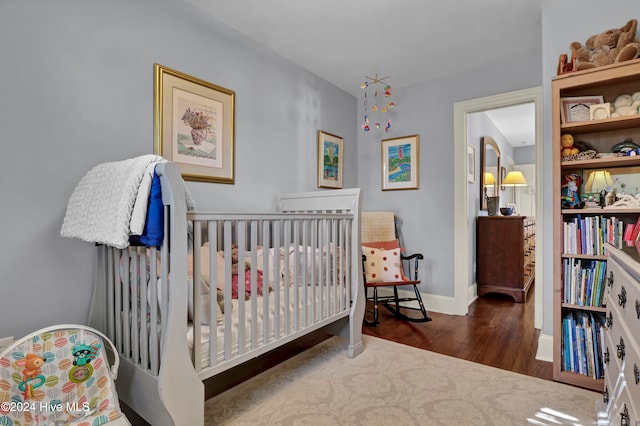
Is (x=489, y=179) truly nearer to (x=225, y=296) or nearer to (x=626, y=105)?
(x=626, y=105)

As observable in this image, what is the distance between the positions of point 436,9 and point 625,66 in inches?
43.4

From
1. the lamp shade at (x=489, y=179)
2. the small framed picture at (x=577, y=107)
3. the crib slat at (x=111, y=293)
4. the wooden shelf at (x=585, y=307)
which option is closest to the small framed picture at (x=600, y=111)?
the small framed picture at (x=577, y=107)

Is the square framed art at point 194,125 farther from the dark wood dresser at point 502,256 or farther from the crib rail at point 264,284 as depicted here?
the dark wood dresser at point 502,256

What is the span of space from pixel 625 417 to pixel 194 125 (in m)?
2.39

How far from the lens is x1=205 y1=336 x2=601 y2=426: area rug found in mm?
1579

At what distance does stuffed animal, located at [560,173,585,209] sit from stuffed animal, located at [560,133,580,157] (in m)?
0.15

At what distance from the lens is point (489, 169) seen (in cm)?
507

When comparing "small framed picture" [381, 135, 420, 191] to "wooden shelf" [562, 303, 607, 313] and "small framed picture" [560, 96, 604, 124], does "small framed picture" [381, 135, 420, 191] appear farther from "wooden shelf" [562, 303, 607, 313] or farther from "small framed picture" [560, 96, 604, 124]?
"wooden shelf" [562, 303, 607, 313]

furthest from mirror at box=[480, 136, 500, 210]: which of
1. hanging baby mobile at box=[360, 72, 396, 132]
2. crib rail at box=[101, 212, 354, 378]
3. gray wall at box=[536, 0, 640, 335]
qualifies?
crib rail at box=[101, 212, 354, 378]

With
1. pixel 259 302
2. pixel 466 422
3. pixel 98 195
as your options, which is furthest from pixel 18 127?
pixel 466 422

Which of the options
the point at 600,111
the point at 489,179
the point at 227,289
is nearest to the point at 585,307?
the point at 600,111

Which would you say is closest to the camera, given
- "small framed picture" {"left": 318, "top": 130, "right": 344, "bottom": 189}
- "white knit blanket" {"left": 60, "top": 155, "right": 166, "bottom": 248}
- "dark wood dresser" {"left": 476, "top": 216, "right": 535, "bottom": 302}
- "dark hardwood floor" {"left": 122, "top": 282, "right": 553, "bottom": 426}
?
"white knit blanket" {"left": 60, "top": 155, "right": 166, "bottom": 248}

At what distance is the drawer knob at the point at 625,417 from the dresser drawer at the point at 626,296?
244mm

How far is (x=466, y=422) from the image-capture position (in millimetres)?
1551
